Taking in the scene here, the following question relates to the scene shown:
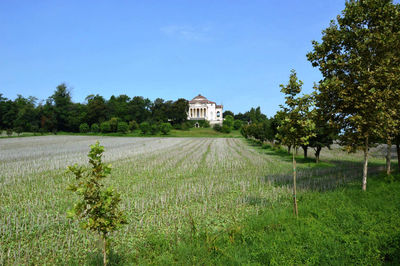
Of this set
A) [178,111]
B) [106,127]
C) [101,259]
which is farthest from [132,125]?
[101,259]

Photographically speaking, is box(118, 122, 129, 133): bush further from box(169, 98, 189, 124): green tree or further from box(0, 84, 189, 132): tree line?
box(169, 98, 189, 124): green tree

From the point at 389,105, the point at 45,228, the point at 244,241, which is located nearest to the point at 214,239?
the point at 244,241

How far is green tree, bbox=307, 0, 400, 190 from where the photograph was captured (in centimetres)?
1202

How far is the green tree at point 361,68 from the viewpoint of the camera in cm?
1202

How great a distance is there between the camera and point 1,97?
119 m

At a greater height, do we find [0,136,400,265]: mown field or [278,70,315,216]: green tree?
[278,70,315,216]: green tree

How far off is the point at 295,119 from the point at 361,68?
661cm

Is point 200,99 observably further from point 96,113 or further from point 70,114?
point 70,114

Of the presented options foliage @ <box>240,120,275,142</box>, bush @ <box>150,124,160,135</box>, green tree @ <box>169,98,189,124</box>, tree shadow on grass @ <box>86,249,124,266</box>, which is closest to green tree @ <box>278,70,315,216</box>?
tree shadow on grass @ <box>86,249,124,266</box>

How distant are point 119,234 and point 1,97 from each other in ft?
502

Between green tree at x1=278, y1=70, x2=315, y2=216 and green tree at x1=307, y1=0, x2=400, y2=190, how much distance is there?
12.2ft

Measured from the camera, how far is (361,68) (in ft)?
41.0

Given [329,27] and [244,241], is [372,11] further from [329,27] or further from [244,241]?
[244,241]

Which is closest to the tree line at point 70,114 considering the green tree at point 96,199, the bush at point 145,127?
the bush at point 145,127
